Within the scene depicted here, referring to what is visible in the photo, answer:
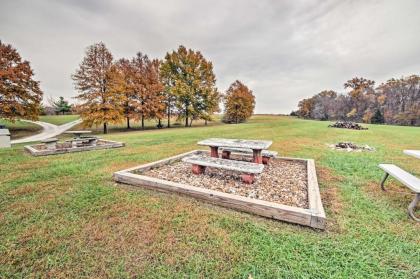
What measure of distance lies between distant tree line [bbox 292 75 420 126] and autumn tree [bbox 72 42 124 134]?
51.7 metres

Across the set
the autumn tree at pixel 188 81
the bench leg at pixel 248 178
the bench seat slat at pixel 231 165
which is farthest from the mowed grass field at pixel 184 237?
the autumn tree at pixel 188 81

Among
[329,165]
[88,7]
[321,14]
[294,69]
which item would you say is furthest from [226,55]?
[329,165]

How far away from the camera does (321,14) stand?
1191cm

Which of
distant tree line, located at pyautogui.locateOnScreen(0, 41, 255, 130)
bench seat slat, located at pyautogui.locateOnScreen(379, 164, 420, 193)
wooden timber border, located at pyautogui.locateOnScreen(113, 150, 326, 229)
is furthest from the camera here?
distant tree line, located at pyautogui.locateOnScreen(0, 41, 255, 130)

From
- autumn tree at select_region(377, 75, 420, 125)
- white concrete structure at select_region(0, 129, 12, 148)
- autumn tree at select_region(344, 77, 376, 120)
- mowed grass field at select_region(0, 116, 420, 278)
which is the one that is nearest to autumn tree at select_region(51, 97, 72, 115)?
white concrete structure at select_region(0, 129, 12, 148)

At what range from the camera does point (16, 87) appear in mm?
15969

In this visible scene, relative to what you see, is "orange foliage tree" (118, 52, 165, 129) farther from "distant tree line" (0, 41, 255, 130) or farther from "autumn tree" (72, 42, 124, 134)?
"autumn tree" (72, 42, 124, 134)

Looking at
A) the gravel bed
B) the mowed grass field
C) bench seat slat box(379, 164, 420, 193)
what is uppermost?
bench seat slat box(379, 164, 420, 193)

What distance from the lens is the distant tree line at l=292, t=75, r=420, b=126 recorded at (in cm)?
3781

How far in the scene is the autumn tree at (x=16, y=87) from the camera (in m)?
15.3

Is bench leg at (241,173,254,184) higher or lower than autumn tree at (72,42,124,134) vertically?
lower

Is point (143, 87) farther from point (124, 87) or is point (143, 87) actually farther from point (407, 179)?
point (407, 179)

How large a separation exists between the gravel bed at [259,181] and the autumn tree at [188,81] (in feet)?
69.4

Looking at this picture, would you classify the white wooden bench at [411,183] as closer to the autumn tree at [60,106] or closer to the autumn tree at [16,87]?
the autumn tree at [16,87]
